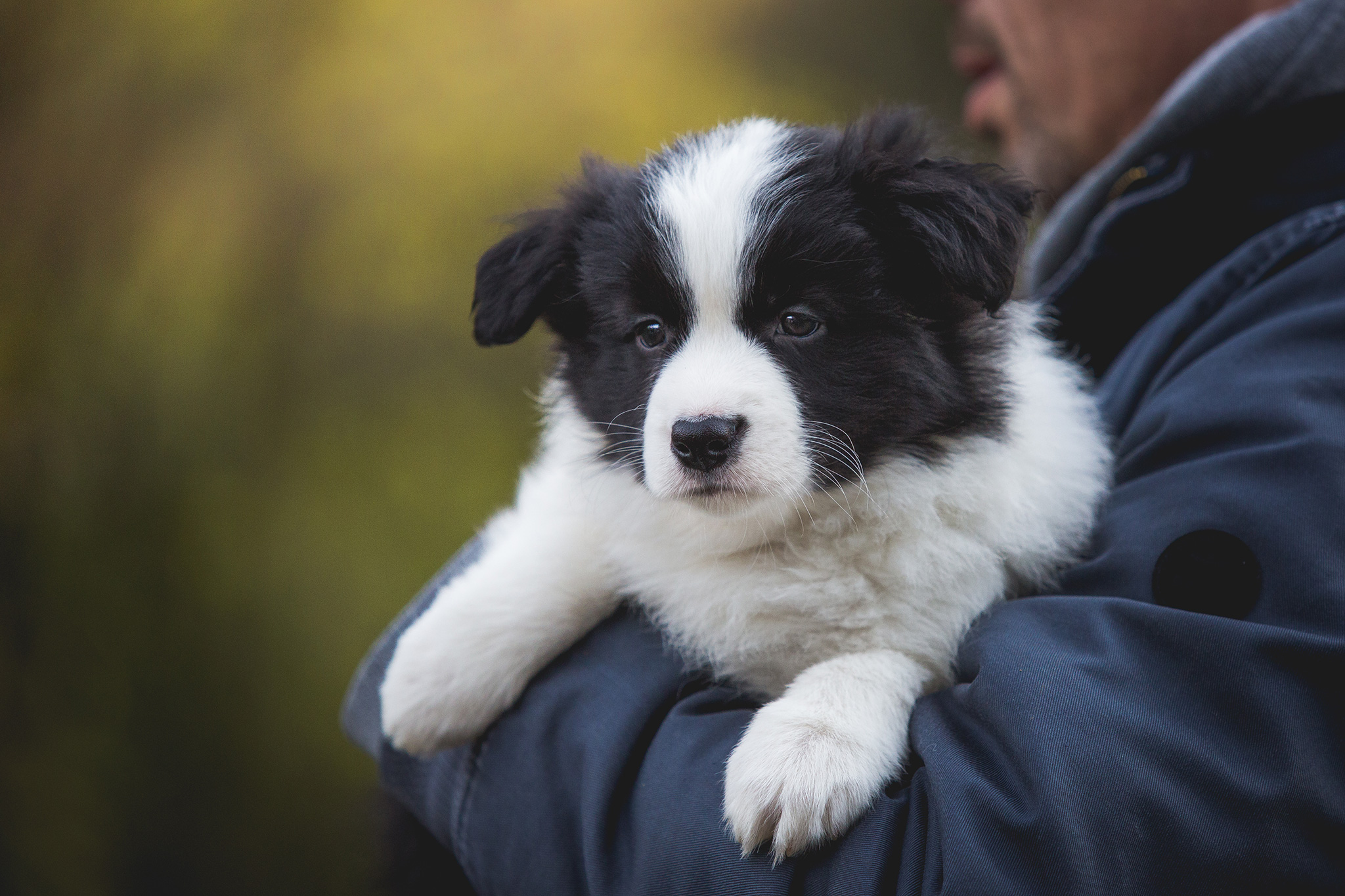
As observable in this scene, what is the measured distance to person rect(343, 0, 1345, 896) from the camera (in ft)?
3.16

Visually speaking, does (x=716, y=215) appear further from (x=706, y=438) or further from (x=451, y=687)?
(x=451, y=687)

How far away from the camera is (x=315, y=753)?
3371mm

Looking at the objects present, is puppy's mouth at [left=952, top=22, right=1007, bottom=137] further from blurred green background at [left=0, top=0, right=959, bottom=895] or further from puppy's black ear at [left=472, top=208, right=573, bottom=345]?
puppy's black ear at [left=472, top=208, right=573, bottom=345]

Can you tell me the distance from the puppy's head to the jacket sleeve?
0.32 meters

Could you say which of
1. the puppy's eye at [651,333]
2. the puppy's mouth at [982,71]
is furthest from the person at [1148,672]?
the puppy's mouth at [982,71]

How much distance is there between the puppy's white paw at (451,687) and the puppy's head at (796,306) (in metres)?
0.38

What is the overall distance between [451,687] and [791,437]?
0.68 m

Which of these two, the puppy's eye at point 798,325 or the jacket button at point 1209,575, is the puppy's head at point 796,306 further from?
the jacket button at point 1209,575

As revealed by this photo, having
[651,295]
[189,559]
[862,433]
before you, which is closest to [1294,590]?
[862,433]

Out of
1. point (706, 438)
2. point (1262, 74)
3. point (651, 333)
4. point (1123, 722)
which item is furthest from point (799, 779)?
point (1262, 74)

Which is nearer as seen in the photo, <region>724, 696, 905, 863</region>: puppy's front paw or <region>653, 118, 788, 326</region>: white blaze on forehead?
<region>724, 696, 905, 863</region>: puppy's front paw

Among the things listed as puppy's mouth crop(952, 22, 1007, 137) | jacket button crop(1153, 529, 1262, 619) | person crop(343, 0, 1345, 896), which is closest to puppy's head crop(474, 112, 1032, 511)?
person crop(343, 0, 1345, 896)

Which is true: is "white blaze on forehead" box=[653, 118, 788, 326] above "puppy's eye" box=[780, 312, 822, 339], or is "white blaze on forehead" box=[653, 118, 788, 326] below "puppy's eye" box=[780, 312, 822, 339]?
above

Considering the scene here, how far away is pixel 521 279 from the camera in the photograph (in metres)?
1.62
